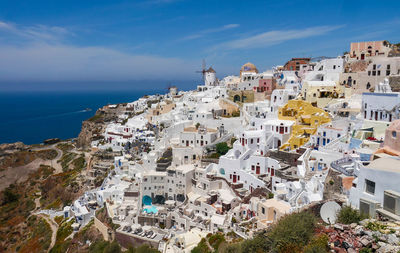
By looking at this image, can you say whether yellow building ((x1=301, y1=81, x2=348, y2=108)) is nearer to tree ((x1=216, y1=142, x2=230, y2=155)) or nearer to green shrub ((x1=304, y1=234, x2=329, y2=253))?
tree ((x1=216, y1=142, x2=230, y2=155))

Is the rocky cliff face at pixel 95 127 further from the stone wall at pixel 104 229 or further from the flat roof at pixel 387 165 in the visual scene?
the flat roof at pixel 387 165

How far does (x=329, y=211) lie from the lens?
15102 mm

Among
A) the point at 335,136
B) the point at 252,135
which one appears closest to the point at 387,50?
the point at 335,136

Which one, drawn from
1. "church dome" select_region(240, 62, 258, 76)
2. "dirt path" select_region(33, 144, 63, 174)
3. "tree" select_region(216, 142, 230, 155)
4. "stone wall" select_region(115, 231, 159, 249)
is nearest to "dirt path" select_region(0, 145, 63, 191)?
"dirt path" select_region(33, 144, 63, 174)

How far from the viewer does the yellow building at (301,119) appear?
28.8 meters

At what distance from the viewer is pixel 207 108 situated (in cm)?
4497

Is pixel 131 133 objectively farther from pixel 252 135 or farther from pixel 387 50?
pixel 387 50

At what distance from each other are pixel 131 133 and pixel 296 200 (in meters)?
37.7

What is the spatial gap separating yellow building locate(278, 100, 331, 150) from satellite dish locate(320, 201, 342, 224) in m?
13.6

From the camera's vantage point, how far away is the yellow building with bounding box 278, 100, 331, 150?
94.4 feet

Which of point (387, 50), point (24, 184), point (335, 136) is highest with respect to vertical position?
point (387, 50)

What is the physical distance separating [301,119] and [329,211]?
17.0 metres

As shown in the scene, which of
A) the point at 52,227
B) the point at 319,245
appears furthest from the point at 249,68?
the point at 319,245

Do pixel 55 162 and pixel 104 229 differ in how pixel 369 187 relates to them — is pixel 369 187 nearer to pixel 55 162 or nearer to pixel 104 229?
pixel 104 229
